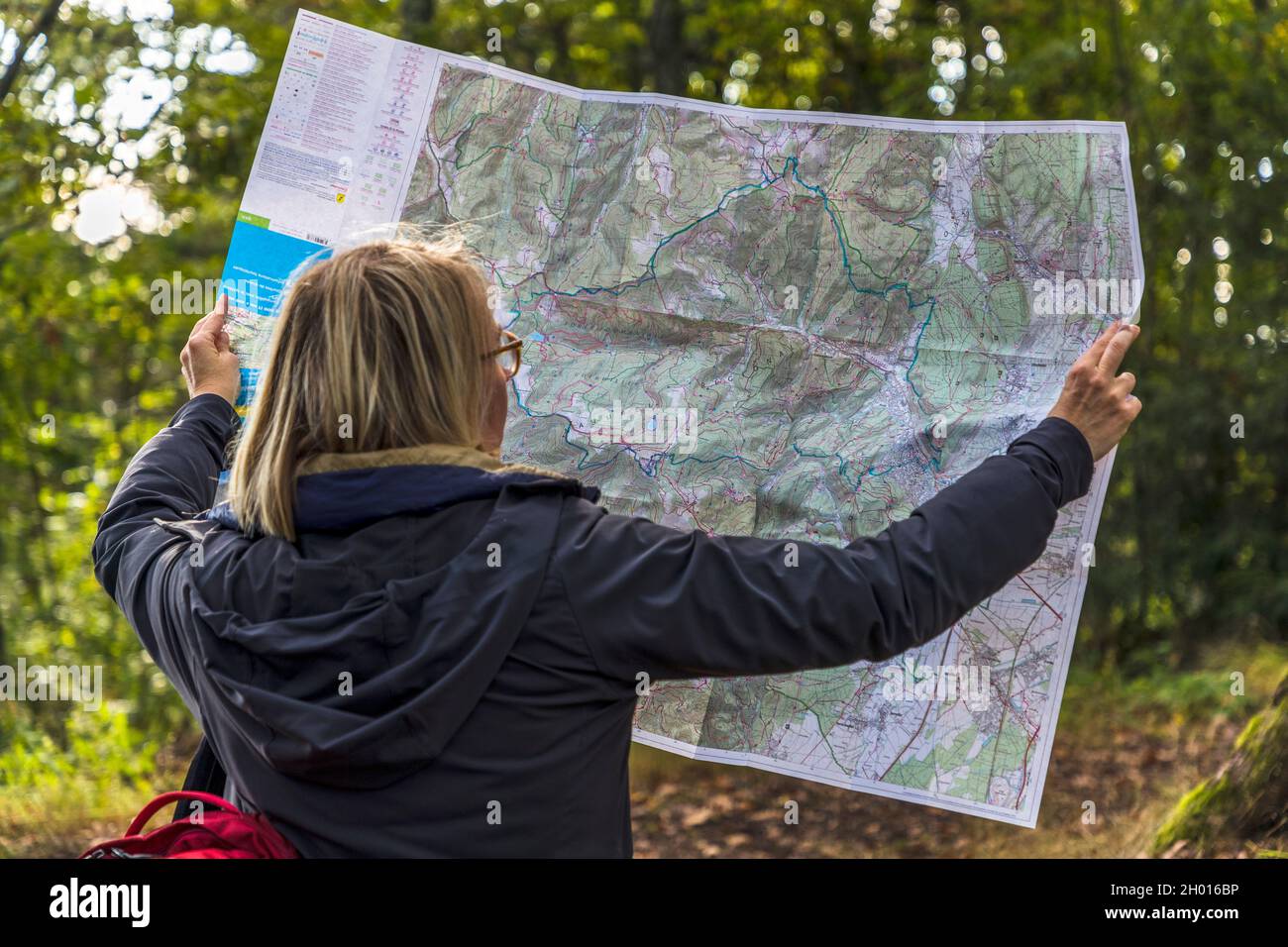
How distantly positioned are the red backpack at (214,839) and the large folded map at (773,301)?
1103 mm

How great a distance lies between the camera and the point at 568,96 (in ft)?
9.24

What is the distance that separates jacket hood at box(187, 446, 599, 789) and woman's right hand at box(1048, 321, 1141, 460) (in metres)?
0.97

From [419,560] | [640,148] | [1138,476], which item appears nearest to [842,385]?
[640,148]

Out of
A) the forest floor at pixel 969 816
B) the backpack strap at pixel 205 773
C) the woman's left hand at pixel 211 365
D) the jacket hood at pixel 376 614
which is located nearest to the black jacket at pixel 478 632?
the jacket hood at pixel 376 614

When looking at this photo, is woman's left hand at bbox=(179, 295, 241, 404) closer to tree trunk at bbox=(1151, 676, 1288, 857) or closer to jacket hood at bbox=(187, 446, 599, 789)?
jacket hood at bbox=(187, 446, 599, 789)

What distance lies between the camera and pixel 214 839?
1.65 m

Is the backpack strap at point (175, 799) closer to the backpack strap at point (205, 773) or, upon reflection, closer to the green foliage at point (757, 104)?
the backpack strap at point (205, 773)

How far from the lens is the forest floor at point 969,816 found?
590 centimetres

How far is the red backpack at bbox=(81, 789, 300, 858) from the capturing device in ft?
5.41

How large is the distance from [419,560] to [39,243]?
5409mm

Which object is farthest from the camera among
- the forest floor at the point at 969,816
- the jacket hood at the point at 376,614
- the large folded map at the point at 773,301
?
the forest floor at the point at 969,816

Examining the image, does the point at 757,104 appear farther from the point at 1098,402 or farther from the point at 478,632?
the point at 478,632

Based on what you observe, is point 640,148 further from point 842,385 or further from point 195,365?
point 195,365

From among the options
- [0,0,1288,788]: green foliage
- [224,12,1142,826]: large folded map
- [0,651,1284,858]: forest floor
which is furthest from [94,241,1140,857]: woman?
[0,0,1288,788]: green foliage
